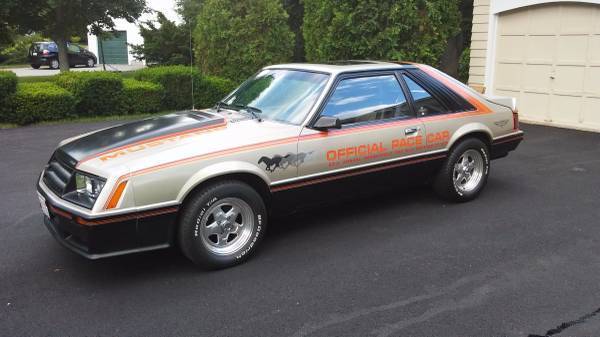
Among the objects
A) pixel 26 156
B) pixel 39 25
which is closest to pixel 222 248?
pixel 26 156

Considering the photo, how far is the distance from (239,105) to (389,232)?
1903mm

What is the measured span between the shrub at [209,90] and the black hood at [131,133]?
8247mm

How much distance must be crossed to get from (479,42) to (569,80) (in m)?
2.37

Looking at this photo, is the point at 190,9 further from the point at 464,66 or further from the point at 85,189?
the point at 85,189

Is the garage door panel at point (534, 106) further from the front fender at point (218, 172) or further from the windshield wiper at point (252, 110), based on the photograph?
the front fender at point (218, 172)

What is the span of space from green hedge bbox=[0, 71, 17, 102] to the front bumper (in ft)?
25.2

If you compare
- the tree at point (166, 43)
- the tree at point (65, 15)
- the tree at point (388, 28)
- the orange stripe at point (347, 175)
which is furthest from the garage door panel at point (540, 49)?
the tree at point (65, 15)

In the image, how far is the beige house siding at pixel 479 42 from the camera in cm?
1177

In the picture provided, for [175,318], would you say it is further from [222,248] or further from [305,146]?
[305,146]

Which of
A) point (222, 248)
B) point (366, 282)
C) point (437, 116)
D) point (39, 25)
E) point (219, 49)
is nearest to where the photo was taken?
point (366, 282)

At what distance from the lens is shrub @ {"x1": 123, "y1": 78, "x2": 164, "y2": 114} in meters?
12.3

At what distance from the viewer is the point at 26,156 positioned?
8.14 meters

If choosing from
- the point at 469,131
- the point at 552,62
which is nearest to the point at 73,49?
the point at 552,62

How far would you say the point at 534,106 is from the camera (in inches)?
440
